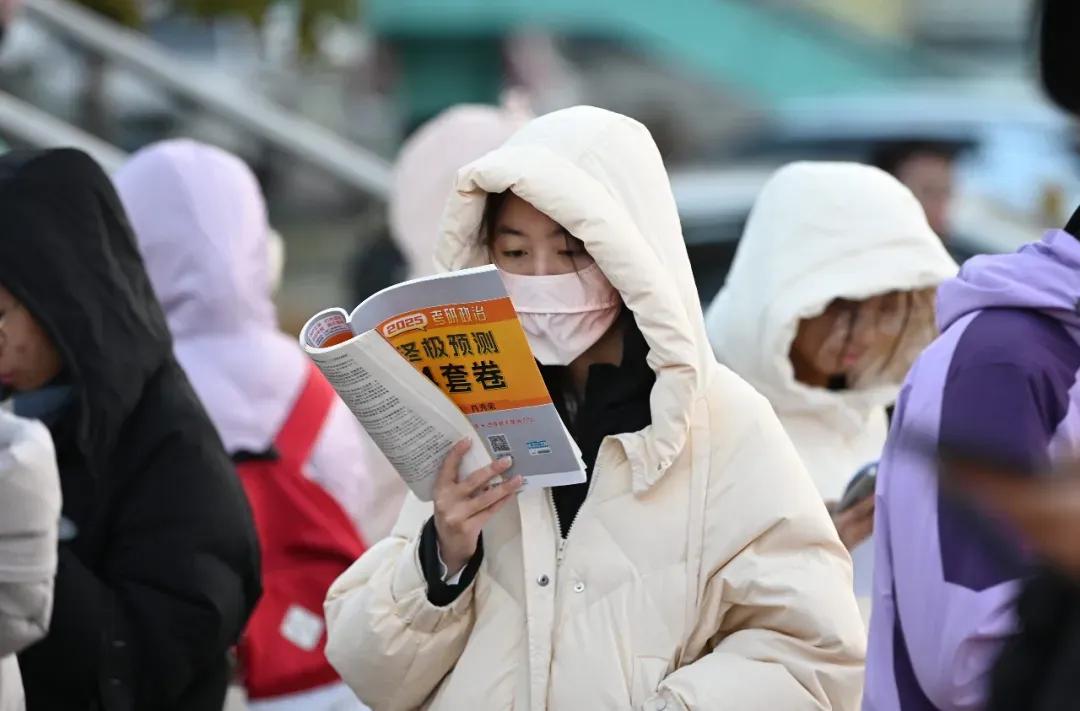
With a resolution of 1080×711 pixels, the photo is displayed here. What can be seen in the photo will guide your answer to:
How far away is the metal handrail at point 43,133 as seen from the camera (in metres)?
8.70

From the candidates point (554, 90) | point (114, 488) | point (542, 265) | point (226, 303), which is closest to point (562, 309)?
point (542, 265)

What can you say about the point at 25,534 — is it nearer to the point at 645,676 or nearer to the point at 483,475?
the point at 483,475

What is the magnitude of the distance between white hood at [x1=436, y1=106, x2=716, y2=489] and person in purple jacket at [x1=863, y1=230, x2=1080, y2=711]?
586 mm

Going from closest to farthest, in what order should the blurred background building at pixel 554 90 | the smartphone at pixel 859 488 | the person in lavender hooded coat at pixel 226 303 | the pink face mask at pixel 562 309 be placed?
1. the pink face mask at pixel 562 309
2. the smartphone at pixel 859 488
3. the person in lavender hooded coat at pixel 226 303
4. the blurred background building at pixel 554 90

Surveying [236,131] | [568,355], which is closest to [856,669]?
[568,355]

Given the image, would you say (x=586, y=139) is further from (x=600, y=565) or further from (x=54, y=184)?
(x=54, y=184)

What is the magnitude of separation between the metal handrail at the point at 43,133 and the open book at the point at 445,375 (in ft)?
17.9

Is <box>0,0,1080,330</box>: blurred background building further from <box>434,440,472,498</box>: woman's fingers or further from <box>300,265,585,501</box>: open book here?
<box>434,440,472,498</box>: woman's fingers

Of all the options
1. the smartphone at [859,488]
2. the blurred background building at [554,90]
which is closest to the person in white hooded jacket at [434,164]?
the blurred background building at [554,90]

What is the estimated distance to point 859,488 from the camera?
3.99 metres

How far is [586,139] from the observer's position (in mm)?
3391

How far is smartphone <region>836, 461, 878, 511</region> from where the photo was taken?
3977 millimetres

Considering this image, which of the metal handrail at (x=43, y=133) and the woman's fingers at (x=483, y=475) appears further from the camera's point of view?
the metal handrail at (x=43, y=133)

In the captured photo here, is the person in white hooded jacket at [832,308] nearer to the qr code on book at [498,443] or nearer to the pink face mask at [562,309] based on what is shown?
the pink face mask at [562,309]
